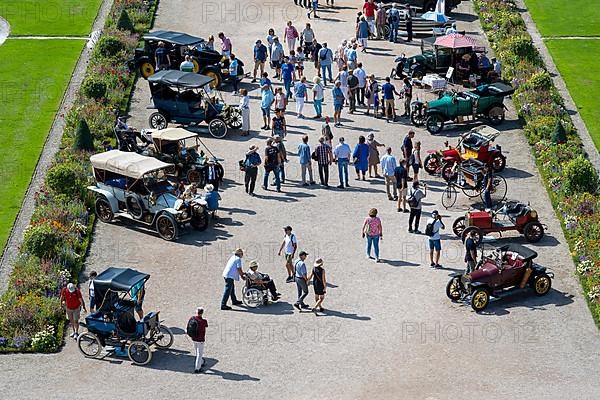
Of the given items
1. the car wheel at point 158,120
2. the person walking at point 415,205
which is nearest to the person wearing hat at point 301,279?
the person walking at point 415,205

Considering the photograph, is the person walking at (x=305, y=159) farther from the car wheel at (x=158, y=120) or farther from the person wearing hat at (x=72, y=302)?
the person wearing hat at (x=72, y=302)

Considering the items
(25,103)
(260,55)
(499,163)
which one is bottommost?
(25,103)

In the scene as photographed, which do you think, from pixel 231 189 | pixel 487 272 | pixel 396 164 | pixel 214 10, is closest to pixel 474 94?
pixel 396 164

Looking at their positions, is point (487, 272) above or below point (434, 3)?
above

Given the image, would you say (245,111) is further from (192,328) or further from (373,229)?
(192,328)

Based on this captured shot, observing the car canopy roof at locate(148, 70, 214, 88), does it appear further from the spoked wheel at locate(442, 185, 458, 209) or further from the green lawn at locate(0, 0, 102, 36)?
the green lawn at locate(0, 0, 102, 36)

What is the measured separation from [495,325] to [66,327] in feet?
35.6

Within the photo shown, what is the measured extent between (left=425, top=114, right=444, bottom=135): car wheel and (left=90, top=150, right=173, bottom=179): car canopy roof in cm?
1073

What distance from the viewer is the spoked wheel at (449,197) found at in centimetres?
3631

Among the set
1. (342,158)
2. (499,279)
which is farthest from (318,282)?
(342,158)

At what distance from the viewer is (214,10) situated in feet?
179

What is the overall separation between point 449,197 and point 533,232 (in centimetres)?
343

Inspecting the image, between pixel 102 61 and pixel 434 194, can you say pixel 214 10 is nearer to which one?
pixel 102 61

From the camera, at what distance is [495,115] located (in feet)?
138
